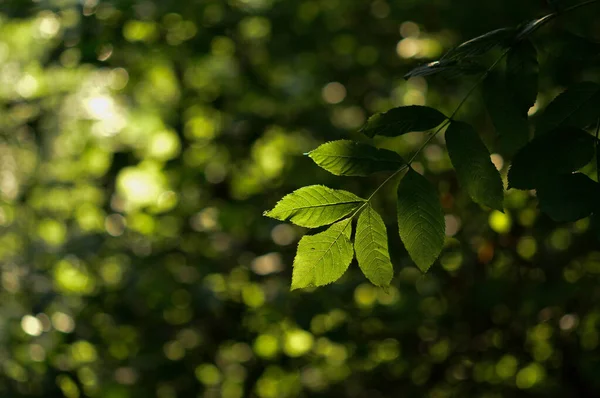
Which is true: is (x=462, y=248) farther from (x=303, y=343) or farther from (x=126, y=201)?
(x=126, y=201)

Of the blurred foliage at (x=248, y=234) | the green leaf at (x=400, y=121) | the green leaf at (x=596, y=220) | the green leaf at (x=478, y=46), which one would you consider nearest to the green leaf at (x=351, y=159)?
the green leaf at (x=400, y=121)

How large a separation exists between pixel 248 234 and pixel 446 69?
73.8 inches

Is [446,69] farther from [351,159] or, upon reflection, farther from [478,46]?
[351,159]

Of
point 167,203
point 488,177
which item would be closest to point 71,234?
point 167,203

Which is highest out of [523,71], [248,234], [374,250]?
[523,71]

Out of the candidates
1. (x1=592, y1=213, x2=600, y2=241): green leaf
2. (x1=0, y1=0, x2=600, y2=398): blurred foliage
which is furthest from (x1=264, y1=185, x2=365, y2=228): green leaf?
(x1=0, y1=0, x2=600, y2=398): blurred foliage

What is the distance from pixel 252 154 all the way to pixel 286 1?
655 mm

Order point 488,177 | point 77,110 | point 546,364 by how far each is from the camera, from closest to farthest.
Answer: point 488,177 → point 546,364 → point 77,110

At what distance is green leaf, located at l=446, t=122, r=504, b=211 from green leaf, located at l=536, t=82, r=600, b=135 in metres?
0.13

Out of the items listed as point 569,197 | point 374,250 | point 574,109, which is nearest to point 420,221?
point 374,250

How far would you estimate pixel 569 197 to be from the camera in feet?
2.94

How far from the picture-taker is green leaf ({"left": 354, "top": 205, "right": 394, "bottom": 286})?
947 millimetres

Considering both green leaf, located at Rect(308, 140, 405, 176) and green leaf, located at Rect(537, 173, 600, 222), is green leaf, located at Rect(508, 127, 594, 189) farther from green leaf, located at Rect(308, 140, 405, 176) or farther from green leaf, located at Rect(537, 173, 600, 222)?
green leaf, located at Rect(308, 140, 405, 176)

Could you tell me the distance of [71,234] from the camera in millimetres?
2959
